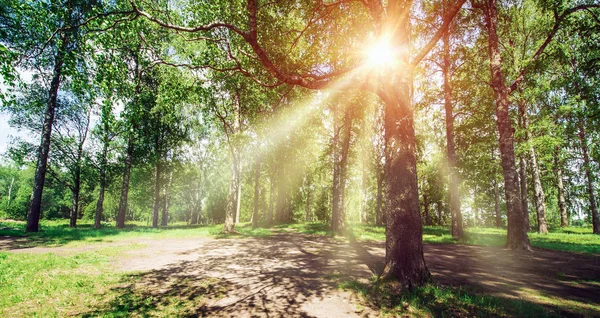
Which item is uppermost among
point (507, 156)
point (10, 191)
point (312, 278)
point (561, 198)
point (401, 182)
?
point (507, 156)

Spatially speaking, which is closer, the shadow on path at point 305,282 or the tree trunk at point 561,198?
the shadow on path at point 305,282

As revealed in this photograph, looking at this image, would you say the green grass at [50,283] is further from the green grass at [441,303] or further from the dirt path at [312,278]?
the green grass at [441,303]

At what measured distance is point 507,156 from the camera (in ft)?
41.5

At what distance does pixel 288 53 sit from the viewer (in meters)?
9.46

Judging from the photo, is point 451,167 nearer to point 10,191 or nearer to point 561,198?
point 561,198

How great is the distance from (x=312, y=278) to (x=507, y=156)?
12425mm

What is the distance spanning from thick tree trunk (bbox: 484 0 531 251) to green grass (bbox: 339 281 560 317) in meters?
8.80

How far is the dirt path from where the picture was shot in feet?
17.4

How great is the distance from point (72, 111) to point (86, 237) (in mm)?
20337

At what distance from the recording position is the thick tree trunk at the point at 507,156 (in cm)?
1169

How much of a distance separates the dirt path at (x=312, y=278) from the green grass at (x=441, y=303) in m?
0.41

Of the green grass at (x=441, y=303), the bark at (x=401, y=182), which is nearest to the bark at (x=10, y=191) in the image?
the green grass at (x=441, y=303)

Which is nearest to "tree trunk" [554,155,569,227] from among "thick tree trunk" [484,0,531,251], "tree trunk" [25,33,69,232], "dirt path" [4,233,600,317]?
"thick tree trunk" [484,0,531,251]

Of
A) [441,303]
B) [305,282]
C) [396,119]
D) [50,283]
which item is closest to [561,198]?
[396,119]
